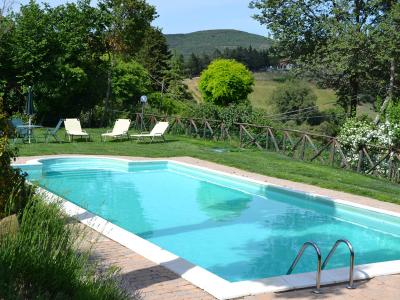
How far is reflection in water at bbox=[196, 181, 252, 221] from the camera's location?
9867mm

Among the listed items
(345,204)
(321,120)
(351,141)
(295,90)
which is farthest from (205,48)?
(345,204)

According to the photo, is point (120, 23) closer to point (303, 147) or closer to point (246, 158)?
point (246, 158)

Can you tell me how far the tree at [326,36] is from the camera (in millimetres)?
23594

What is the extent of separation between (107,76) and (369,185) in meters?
15.7

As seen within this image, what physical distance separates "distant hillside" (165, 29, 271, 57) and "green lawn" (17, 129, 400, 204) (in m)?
63.4

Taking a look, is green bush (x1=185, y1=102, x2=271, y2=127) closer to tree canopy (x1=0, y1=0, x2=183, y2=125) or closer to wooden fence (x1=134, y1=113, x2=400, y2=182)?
wooden fence (x1=134, y1=113, x2=400, y2=182)

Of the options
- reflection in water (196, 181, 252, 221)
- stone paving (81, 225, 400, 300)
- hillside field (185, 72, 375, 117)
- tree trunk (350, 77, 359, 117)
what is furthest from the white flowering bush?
hillside field (185, 72, 375, 117)

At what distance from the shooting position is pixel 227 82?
116ft

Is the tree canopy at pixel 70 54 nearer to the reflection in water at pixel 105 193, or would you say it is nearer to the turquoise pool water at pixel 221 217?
the turquoise pool water at pixel 221 217

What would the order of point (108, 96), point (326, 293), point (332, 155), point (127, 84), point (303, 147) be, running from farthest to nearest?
point (127, 84), point (108, 96), point (303, 147), point (332, 155), point (326, 293)

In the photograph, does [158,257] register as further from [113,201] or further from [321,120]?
[321,120]

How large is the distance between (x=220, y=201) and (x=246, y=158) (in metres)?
4.16

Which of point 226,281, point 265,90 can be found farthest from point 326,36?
point 265,90

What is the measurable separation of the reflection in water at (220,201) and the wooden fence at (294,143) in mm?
4267
